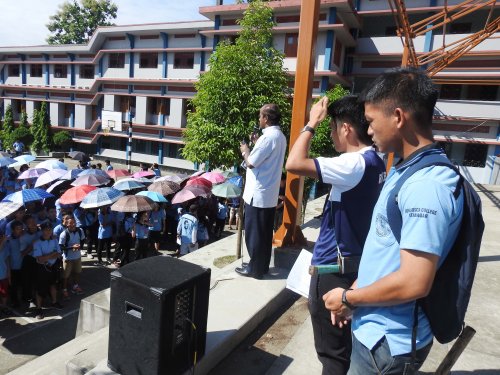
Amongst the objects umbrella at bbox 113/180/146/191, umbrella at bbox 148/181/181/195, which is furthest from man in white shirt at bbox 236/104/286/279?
umbrella at bbox 113/180/146/191

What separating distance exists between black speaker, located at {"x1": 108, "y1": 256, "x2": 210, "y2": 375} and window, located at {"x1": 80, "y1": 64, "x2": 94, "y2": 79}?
29317mm

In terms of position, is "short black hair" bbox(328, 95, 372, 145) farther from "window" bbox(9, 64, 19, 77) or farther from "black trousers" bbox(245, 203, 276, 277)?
"window" bbox(9, 64, 19, 77)

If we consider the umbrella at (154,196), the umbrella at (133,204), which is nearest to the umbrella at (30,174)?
the umbrella at (154,196)

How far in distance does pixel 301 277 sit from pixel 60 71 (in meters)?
32.4

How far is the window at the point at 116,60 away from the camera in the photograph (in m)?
26.1

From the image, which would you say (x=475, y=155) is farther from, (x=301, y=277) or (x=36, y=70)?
(x=36, y=70)

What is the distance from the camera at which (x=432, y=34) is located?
1891 centimetres

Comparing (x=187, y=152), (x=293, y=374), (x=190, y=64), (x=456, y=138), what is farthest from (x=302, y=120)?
(x=190, y=64)

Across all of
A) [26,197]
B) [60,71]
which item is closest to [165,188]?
[26,197]

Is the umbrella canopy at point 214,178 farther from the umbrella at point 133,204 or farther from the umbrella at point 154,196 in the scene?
the umbrella at point 133,204

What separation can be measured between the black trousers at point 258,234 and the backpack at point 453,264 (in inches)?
104

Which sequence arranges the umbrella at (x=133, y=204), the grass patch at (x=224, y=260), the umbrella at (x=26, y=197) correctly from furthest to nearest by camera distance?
the umbrella at (x=133, y=204) → the umbrella at (x=26, y=197) → the grass patch at (x=224, y=260)

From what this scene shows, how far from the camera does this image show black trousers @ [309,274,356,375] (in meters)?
2.27

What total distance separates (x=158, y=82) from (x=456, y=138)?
708 inches
